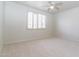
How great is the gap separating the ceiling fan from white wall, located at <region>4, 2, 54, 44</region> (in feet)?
0.36

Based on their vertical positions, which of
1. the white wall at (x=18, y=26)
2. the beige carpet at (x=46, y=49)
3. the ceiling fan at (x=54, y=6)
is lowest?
the beige carpet at (x=46, y=49)

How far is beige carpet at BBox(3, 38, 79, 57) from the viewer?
1520 millimetres

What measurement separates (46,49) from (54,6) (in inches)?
30.3

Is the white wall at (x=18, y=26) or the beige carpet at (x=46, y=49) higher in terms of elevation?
the white wall at (x=18, y=26)

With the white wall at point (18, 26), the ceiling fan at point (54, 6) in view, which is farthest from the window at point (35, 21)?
the ceiling fan at point (54, 6)

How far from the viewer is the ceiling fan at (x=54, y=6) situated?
1.48 meters

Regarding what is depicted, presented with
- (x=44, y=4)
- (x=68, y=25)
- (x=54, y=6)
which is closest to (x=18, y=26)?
(x=44, y=4)

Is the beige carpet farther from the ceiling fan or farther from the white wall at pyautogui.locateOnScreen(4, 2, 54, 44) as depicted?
the ceiling fan

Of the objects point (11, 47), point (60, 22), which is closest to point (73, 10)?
point (60, 22)

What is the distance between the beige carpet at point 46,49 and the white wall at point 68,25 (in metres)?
0.11

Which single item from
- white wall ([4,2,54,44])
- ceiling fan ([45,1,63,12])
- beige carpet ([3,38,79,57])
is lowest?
beige carpet ([3,38,79,57])

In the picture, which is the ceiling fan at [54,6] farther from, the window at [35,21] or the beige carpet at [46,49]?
the beige carpet at [46,49]

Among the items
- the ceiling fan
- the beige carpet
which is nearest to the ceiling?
the ceiling fan

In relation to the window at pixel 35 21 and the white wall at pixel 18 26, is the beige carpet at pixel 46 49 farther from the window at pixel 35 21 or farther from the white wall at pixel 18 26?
the window at pixel 35 21
